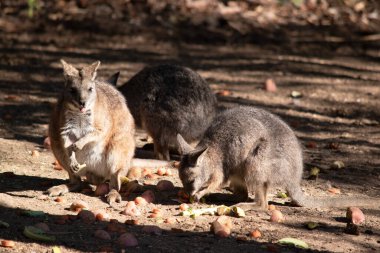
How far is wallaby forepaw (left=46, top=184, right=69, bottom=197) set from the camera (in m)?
5.88

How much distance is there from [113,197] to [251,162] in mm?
1132

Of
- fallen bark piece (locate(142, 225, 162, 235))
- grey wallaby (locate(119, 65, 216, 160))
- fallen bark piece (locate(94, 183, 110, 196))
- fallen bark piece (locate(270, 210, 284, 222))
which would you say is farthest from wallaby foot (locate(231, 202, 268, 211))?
grey wallaby (locate(119, 65, 216, 160))

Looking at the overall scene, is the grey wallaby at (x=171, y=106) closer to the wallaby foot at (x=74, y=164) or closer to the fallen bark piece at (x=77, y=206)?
the wallaby foot at (x=74, y=164)

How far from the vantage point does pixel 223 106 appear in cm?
887

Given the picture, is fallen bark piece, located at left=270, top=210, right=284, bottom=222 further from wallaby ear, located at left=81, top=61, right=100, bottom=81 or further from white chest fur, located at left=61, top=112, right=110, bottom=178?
wallaby ear, located at left=81, top=61, right=100, bottom=81

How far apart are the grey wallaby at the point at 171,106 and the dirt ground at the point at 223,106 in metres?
0.74

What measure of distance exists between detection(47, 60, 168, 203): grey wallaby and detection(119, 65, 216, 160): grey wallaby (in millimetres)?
1006

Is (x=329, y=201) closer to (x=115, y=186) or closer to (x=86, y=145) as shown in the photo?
(x=115, y=186)

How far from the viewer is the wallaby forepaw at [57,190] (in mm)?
5879

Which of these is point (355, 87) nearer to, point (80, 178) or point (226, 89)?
point (226, 89)

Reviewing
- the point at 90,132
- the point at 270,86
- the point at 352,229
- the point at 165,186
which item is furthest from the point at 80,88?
the point at 270,86

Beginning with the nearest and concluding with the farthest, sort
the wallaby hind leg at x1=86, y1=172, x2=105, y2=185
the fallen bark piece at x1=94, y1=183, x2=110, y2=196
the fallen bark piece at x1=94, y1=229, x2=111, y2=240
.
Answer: the fallen bark piece at x1=94, y1=229, x2=111, y2=240 → the fallen bark piece at x1=94, y1=183, x2=110, y2=196 → the wallaby hind leg at x1=86, y1=172, x2=105, y2=185

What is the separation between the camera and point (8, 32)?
1206 cm

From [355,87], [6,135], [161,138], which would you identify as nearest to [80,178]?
[161,138]
